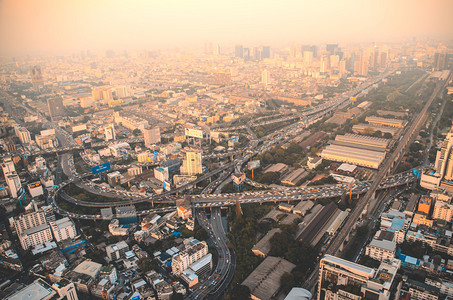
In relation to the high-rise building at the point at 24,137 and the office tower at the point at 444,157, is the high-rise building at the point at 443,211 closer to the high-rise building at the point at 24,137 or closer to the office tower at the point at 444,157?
the office tower at the point at 444,157

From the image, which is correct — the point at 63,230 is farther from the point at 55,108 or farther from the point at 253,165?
the point at 55,108

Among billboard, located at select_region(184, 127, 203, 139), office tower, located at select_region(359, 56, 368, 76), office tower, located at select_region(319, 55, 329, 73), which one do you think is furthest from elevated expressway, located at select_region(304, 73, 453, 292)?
office tower, located at select_region(319, 55, 329, 73)

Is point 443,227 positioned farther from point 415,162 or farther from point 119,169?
point 119,169

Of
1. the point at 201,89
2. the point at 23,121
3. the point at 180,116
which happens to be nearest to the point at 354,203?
the point at 180,116

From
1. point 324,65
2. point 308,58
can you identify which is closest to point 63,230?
point 324,65

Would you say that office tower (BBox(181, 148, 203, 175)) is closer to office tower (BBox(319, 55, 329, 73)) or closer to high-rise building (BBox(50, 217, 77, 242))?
high-rise building (BBox(50, 217, 77, 242))

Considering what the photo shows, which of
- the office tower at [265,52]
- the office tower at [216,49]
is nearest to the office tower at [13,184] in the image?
the office tower at [265,52]

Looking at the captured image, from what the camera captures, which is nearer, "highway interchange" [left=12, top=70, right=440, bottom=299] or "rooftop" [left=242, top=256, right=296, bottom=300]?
"rooftop" [left=242, top=256, right=296, bottom=300]
